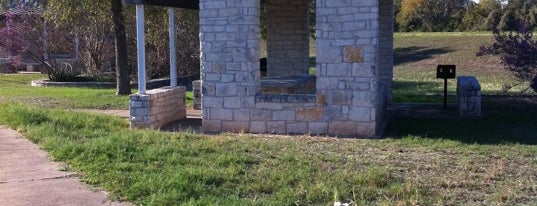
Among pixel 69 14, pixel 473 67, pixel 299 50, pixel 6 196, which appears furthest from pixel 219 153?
pixel 473 67

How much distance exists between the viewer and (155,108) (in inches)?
438

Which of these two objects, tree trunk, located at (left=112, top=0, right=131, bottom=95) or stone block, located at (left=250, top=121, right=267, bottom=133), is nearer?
stone block, located at (left=250, top=121, right=267, bottom=133)

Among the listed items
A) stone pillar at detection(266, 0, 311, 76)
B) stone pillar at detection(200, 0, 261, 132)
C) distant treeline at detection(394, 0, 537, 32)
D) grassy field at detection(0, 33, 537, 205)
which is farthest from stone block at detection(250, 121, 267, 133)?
distant treeline at detection(394, 0, 537, 32)

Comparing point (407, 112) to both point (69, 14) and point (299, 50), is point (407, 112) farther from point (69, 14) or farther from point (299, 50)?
point (69, 14)

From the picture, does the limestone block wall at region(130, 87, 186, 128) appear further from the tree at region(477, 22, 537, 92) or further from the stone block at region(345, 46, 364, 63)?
the tree at region(477, 22, 537, 92)

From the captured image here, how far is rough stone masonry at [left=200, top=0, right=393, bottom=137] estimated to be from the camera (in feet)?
32.6

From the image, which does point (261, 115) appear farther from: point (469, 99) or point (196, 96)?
point (469, 99)

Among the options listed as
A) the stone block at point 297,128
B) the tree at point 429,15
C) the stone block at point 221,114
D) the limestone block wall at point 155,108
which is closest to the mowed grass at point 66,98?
the limestone block wall at point 155,108

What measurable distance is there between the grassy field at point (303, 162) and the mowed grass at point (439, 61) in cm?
970

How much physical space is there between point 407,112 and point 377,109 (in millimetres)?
2608

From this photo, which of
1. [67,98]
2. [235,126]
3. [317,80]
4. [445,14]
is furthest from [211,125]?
[445,14]

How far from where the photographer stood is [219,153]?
7.92 meters

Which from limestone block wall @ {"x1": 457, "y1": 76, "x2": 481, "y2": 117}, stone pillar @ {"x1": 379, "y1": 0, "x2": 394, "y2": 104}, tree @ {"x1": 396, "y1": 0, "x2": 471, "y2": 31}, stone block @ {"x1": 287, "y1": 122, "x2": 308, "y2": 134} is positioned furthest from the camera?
tree @ {"x1": 396, "y1": 0, "x2": 471, "y2": 31}

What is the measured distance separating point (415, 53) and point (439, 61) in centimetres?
404
